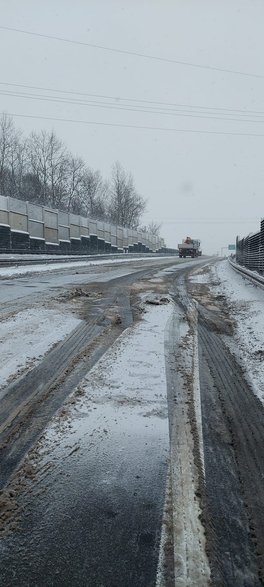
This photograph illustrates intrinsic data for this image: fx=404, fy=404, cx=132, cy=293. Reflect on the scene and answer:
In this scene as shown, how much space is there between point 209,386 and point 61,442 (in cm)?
194

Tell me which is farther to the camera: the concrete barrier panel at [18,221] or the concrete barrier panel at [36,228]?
the concrete barrier panel at [36,228]

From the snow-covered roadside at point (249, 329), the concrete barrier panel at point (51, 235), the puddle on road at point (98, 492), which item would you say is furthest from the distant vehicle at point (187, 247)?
the puddle on road at point (98, 492)

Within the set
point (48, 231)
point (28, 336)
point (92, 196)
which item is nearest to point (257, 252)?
point (28, 336)

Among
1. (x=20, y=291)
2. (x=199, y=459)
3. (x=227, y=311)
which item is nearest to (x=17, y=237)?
(x=20, y=291)

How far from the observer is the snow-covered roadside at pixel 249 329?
16.3ft

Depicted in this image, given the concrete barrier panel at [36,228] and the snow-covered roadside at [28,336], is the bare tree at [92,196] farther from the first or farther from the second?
the snow-covered roadside at [28,336]

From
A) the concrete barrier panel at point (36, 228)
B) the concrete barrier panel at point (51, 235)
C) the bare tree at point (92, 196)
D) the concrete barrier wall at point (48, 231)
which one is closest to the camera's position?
the concrete barrier wall at point (48, 231)

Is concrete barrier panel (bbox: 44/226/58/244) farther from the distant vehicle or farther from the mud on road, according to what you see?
the mud on road

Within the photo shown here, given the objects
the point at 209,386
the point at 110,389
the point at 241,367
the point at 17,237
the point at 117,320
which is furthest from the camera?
the point at 17,237

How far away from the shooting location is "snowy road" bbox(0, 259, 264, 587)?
2018 mm

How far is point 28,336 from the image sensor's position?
616 centimetres

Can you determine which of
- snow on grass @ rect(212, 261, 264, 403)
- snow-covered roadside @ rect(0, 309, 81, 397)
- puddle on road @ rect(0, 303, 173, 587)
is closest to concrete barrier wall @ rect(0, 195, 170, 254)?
snow on grass @ rect(212, 261, 264, 403)

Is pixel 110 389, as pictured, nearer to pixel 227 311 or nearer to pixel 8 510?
pixel 8 510

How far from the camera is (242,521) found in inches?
91.9
